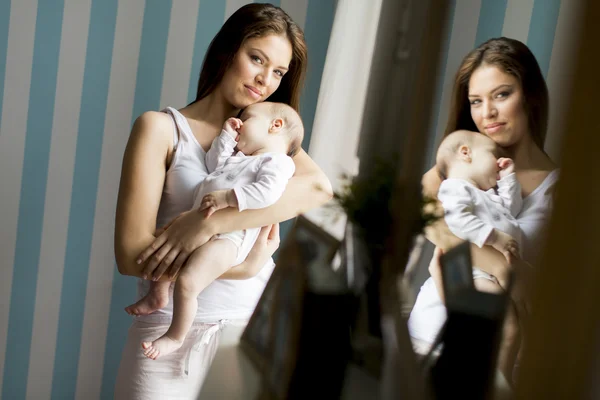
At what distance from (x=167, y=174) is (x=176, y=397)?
333 millimetres

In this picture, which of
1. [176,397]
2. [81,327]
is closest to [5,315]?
[81,327]

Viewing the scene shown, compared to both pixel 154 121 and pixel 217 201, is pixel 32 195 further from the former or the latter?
pixel 217 201

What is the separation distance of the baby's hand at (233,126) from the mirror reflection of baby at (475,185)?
31.2 inches

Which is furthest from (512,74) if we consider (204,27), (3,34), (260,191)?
(3,34)

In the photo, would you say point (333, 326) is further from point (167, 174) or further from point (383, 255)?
point (167, 174)

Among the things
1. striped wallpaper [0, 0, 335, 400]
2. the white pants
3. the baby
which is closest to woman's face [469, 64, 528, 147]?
the baby

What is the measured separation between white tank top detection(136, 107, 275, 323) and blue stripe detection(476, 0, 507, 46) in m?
A: 0.83

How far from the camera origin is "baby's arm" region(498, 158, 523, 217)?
0.08 meters

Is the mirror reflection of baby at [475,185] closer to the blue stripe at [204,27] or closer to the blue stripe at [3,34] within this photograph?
the blue stripe at [204,27]

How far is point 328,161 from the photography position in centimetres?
11

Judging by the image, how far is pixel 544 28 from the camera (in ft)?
0.24

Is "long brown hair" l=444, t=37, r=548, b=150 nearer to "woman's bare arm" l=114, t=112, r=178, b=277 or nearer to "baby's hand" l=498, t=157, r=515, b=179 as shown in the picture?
"baby's hand" l=498, t=157, r=515, b=179

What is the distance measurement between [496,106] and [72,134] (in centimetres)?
136

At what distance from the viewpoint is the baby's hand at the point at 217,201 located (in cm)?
82
